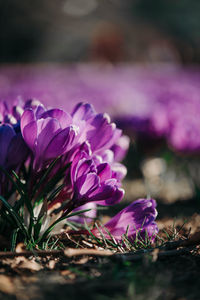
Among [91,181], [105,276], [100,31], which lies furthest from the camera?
[100,31]

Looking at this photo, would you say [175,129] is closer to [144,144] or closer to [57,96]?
[144,144]

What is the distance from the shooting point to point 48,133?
107cm

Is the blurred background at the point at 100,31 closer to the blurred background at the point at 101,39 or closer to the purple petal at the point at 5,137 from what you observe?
the blurred background at the point at 101,39

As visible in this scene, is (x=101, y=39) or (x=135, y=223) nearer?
(x=135, y=223)

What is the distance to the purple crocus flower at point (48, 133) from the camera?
1.05m

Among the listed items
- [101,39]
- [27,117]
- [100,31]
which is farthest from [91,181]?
[100,31]

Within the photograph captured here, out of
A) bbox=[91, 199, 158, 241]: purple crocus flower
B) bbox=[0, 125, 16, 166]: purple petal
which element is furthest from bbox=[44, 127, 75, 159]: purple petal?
bbox=[91, 199, 158, 241]: purple crocus flower

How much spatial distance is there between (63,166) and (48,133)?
0.48ft

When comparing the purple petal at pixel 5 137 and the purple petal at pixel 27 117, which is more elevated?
the purple petal at pixel 27 117

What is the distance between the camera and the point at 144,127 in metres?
2.61

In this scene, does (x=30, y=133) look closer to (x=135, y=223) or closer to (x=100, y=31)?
(x=135, y=223)

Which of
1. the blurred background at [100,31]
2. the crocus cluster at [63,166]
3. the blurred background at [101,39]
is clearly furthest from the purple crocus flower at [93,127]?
the blurred background at [100,31]

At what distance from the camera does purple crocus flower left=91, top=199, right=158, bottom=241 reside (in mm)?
1151

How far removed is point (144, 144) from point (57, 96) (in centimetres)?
248
